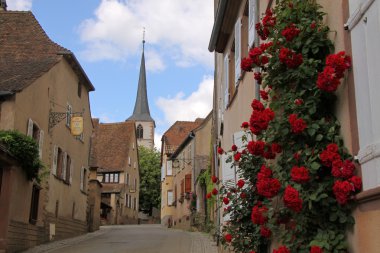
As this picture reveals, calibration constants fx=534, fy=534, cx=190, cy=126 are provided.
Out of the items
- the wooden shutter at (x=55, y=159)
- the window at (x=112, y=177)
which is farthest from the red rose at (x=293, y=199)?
the window at (x=112, y=177)

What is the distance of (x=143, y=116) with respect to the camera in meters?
95.8

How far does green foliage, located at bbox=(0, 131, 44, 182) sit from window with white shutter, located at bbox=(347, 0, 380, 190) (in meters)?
13.0

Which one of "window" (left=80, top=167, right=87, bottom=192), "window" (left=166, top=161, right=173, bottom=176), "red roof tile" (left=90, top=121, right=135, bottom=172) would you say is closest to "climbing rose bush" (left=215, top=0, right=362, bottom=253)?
"window" (left=80, top=167, right=87, bottom=192)

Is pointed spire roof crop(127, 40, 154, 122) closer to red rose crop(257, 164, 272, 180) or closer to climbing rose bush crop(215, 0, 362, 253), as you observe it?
climbing rose bush crop(215, 0, 362, 253)

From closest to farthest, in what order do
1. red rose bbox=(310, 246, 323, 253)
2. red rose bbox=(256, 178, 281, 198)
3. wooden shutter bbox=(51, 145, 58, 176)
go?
red rose bbox=(310, 246, 323, 253) → red rose bbox=(256, 178, 281, 198) → wooden shutter bbox=(51, 145, 58, 176)

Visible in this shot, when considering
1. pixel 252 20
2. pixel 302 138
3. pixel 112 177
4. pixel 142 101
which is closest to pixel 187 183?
pixel 112 177

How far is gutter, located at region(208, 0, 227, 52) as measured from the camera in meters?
12.3

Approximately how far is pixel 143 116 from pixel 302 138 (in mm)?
91180

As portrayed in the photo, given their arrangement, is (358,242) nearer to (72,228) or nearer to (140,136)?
(72,228)

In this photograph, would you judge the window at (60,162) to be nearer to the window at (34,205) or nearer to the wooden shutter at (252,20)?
the window at (34,205)

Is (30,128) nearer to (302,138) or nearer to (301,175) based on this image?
(302,138)

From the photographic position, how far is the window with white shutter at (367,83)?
4.11 m

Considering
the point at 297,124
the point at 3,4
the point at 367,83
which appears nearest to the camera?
the point at 367,83

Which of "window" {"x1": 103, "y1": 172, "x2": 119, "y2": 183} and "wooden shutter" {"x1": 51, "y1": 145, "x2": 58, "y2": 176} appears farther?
"window" {"x1": 103, "y1": 172, "x2": 119, "y2": 183}
